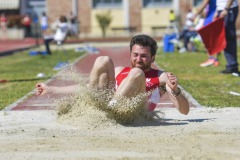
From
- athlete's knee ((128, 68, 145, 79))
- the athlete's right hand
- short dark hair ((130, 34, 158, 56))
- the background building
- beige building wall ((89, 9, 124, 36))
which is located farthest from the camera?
beige building wall ((89, 9, 124, 36))

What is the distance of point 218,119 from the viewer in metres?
7.27

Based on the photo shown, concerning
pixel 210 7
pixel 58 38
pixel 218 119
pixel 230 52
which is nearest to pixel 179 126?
pixel 218 119

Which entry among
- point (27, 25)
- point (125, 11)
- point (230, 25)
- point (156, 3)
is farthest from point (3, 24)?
point (230, 25)

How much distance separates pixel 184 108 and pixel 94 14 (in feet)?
141

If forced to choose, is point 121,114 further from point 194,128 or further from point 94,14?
point 94,14

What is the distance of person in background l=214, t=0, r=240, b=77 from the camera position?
1365 cm

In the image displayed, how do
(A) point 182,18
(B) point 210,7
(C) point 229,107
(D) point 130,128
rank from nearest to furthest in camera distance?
(D) point 130,128
(C) point 229,107
(B) point 210,7
(A) point 182,18

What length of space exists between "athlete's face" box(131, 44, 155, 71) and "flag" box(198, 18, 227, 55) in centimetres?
714

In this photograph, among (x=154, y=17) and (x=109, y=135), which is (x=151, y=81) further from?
(x=154, y=17)

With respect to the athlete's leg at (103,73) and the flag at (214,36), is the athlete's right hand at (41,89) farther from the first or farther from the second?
the flag at (214,36)

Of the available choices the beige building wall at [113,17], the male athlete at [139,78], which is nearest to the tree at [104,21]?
the beige building wall at [113,17]

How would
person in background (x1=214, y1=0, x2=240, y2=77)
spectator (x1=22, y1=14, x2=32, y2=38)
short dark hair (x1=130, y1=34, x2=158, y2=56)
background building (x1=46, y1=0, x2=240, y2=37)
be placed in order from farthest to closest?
background building (x1=46, y1=0, x2=240, y2=37) → spectator (x1=22, y1=14, x2=32, y2=38) → person in background (x1=214, y1=0, x2=240, y2=77) → short dark hair (x1=130, y1=34, x2=158, y2=56)

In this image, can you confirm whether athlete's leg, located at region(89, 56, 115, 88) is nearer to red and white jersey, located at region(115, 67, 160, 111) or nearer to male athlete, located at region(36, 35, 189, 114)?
male athlete, located at region(36, 35, 189, 114)

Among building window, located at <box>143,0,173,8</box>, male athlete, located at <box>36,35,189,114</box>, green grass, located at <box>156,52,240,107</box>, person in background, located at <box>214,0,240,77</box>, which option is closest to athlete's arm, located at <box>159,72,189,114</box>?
male athlete, located at <box>36,35,189,114</box>
